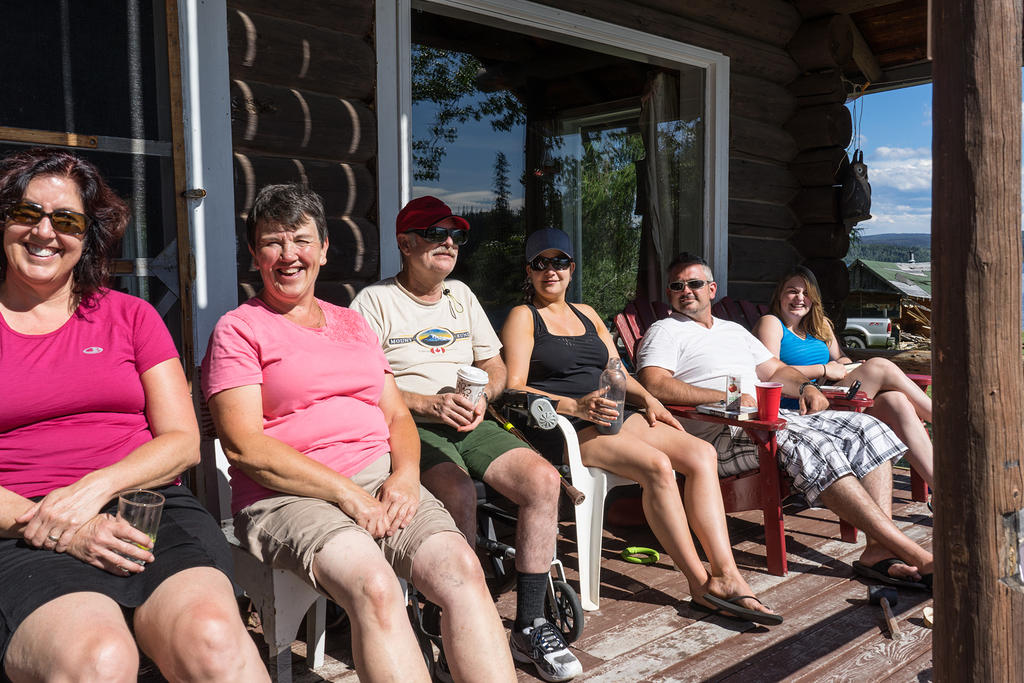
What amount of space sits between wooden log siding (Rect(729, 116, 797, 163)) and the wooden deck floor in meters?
2.49

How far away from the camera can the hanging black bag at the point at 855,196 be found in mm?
4773

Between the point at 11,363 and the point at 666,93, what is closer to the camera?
the point at 11,363

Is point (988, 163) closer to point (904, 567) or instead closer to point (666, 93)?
point (904, 567)

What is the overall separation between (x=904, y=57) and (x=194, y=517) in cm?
606

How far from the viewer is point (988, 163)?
1477 millimetres

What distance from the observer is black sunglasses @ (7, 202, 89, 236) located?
1606 millimetres

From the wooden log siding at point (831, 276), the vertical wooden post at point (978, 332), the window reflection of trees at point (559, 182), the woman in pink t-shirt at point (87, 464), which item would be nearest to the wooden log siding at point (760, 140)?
the window reflection of trees at point (559, 182)

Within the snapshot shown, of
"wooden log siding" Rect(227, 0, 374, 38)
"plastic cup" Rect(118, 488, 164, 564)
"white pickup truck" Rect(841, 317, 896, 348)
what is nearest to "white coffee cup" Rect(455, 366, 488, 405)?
"plastic cup" Rect(118, 488, 164, 564)

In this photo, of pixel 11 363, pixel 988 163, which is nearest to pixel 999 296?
pixel 988 163

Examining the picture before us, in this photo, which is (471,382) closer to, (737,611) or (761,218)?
(737,611)

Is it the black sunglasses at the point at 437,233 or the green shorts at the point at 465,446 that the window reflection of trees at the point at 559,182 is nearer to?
the black sunglasses at the point at 437,233

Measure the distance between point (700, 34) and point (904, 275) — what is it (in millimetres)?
10390

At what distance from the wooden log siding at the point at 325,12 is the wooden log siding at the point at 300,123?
243mm

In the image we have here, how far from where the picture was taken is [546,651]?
2.06m
